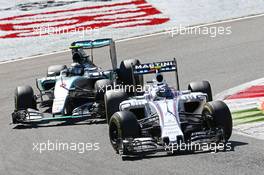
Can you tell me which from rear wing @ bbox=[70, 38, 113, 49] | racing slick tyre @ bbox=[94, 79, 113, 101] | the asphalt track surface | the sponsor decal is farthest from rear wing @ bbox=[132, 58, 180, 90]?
the sponsor decal

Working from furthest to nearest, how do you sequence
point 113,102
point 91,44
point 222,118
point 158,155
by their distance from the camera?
1. point 91,44
2. point 113,102
3. point 222,118
4. point 158,155

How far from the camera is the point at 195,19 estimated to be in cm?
3334

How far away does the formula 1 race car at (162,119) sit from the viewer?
15.1m

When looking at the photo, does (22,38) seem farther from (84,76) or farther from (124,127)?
(124,127)

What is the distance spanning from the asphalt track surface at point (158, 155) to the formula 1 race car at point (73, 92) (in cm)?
35

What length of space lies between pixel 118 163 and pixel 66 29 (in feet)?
63.1

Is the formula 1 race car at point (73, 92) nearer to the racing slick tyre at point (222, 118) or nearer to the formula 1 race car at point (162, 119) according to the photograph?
the formula 1 race car at point (162, 119)

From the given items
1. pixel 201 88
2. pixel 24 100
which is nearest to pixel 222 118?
pixel 201 88

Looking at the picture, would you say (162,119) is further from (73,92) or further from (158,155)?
(73,92)

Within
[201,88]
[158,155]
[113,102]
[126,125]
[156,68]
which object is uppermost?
[156,68]

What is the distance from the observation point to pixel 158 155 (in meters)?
15.1

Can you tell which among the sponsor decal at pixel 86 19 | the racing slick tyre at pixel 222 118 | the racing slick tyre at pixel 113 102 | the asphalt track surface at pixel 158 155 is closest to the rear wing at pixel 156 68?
the racing slick tyre at pixel 113 102

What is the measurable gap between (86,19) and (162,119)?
777 inches

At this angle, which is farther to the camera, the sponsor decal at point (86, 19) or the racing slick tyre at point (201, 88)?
the sponsor decal at point (86, 19)
